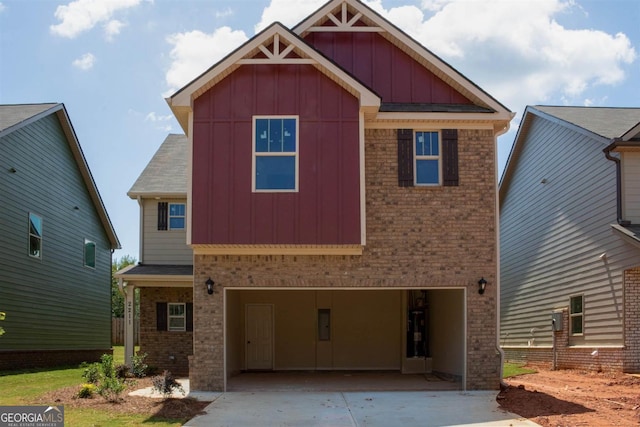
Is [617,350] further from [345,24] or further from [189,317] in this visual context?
[189,317]

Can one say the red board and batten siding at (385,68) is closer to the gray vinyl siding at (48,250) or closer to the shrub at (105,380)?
the shrub at (105,380)

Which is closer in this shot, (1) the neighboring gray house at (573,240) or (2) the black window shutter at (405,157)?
(2) the black window shutter at (405,157)

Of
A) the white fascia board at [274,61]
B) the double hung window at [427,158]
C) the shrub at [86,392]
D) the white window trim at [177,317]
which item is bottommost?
the shrub at [86,392]

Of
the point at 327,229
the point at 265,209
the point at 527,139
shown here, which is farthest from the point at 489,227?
the point at 527,139

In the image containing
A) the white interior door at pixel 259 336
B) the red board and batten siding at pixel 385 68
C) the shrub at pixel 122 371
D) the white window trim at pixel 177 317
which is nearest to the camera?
the red board and batten siding at pixel 385 68

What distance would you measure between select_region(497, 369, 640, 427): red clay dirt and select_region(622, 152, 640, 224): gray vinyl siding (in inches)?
151

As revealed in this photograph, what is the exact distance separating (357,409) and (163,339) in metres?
9.33

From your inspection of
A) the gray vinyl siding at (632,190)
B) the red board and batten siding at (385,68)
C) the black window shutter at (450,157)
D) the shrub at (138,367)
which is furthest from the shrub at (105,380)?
the gray vinyl siding at (632,190)

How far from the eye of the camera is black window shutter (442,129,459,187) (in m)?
15.9

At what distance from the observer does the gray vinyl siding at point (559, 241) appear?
18.4 meters

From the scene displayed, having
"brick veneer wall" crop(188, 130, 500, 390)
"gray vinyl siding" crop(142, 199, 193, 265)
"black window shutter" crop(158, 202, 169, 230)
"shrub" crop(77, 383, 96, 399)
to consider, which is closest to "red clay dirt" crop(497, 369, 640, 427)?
"brick veneer wall" crop(188, 130, 500, 390)

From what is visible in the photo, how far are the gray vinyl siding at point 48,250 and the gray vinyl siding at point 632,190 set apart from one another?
54.3 feet

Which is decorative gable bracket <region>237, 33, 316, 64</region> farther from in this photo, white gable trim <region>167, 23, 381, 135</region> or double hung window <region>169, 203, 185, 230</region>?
double hung window <region>169, 203, 185, 230</region>

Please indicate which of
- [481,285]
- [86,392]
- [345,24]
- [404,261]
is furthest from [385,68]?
[86,392]
